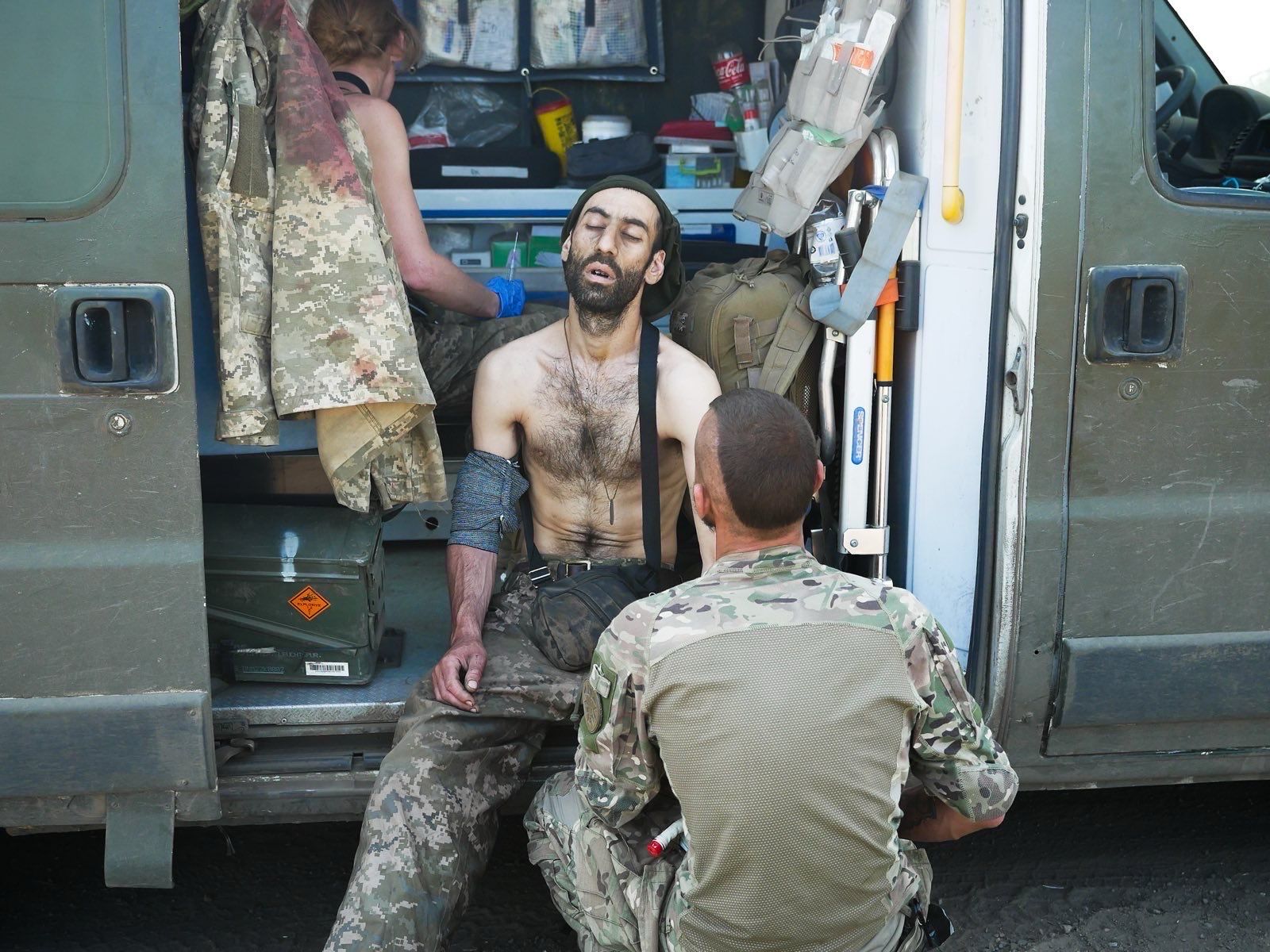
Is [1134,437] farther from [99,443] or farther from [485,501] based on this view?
[99,443]

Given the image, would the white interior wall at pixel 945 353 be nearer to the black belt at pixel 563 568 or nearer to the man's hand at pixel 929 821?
the man's hand at pixel 929 821

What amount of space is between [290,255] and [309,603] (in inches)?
29.6

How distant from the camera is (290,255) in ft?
7.76

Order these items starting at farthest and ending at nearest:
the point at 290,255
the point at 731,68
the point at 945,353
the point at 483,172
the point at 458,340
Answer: the point at 731,68 < the point at 483,172 < the point at 458,340 < the point at 945,353 < the point at 290,255

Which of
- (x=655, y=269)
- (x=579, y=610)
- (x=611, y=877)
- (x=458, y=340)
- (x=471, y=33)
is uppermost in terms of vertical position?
(x=471, y=33)

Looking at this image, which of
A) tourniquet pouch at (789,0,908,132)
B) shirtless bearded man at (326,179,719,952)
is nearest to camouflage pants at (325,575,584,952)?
shirtless bearded man at (326,179,719,952)

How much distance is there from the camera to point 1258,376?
2.41 metres

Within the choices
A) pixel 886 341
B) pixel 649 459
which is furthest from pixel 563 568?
pixel 886 341

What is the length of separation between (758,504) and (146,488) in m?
1.10

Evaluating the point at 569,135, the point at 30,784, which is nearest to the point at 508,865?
the point at 30,784

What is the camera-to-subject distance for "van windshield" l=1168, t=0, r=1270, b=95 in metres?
2.79

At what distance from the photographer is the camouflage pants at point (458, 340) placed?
337cm

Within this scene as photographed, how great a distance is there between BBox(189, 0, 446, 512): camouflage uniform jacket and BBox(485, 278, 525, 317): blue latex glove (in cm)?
99

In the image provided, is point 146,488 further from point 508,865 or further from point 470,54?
point 470,54
